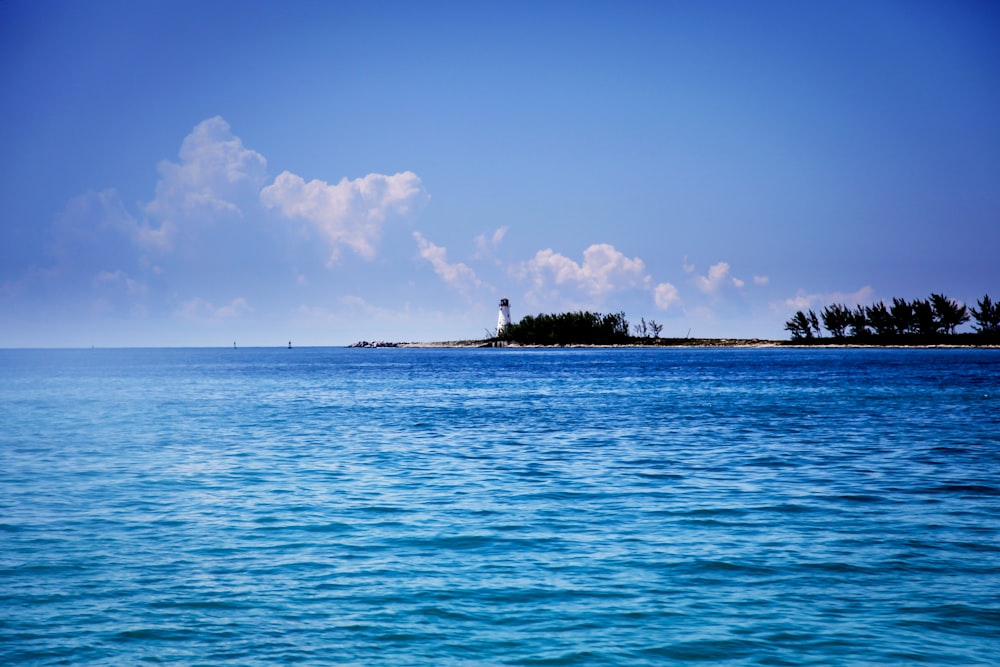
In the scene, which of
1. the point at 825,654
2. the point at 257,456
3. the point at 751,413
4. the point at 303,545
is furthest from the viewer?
the point at 751,413

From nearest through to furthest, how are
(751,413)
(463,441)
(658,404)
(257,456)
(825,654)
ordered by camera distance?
1. (825,654)
2. (257,456)
3. (463,441)
4. (751,413)
5. (658,404)

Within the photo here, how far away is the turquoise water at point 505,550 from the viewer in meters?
9.70

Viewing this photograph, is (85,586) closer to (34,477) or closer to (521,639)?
(521,639)

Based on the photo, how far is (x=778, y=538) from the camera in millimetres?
14500

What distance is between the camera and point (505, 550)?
13.9 m

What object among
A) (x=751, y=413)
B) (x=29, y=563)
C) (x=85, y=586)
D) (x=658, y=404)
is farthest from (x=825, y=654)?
(x=658, y=404)

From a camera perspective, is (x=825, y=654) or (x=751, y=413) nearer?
(x=825, y=654)

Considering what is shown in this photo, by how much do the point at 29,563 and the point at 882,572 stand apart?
13434mm

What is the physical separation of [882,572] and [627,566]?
149 inches

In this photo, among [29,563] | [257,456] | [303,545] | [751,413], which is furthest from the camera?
[751,413]

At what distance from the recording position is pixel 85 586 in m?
12.0

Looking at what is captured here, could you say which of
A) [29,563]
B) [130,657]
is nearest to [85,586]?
[29,563]

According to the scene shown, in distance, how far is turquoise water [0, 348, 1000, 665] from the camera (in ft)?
31.8

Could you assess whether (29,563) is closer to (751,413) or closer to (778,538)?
(778,538)
